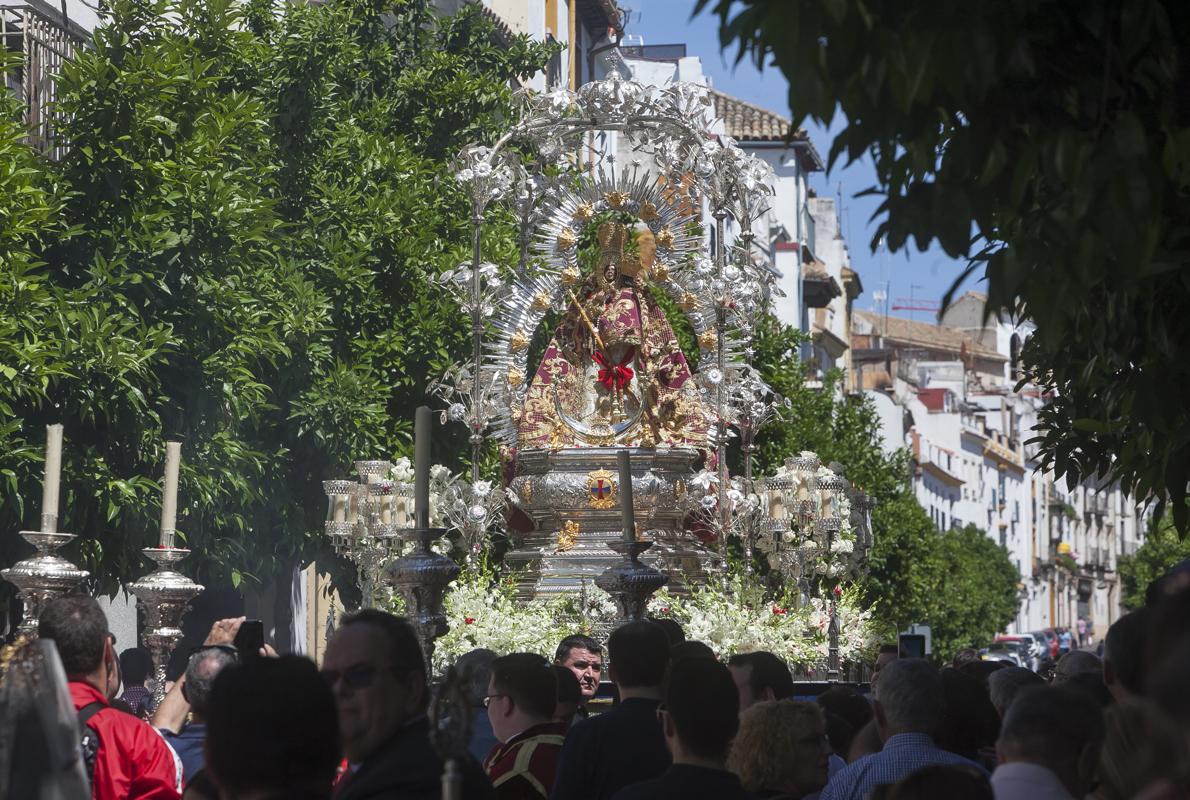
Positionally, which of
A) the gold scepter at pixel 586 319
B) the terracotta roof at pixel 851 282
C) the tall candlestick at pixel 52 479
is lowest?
the tall candlestick at pixel 52 479

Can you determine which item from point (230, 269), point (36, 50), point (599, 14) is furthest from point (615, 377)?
point (599, 14)

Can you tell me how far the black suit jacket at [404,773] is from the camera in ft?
15.8

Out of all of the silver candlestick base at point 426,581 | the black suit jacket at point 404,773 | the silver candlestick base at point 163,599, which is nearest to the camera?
the black suit jacket at point 404,773

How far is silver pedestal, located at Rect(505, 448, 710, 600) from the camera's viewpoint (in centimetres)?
1836

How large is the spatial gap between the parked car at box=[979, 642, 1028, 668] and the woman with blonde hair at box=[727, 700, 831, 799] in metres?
36.6

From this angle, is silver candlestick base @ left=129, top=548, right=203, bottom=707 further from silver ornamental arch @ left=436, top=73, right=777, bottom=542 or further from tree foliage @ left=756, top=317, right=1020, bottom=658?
tree foliage @ left=756, top=317, right=1020, bottom=658

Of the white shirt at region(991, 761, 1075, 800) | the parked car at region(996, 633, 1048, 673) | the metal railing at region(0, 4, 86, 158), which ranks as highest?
the metal railing at region(0, 4, 86, 158)

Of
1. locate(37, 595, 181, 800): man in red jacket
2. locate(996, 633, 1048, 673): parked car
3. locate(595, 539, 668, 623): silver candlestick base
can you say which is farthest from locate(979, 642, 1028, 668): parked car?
locate(37, 595, 181, 800): man in red jacket

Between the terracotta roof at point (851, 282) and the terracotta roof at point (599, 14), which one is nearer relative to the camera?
the terracotta roof at point (599, 14)

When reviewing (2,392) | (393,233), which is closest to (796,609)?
(2,392)

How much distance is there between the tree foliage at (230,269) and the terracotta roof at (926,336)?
71.8m

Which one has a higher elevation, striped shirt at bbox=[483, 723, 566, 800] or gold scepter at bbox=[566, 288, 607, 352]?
gold scepter at bbox=[566, 288, 607, 352]

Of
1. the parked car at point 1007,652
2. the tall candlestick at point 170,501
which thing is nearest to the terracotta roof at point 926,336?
the parked car at point 1007,652

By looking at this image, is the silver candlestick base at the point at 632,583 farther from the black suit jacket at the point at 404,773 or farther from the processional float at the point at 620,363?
the processional float at the point at 620,363
